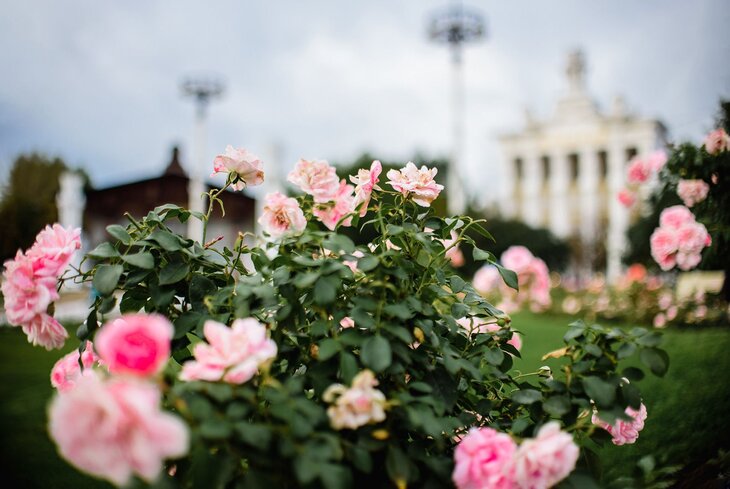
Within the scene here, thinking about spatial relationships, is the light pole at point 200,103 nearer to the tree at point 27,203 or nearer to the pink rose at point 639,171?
the tree at point 27,203

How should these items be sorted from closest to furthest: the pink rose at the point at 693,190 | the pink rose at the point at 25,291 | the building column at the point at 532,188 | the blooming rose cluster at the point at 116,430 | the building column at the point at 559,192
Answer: the blooming rose cluster at the point at 116,430
the pink rose at the point at 25,291
the pink rose at the point at 693,190
the building column at the point at 559,192
the building column at the point at 532,188

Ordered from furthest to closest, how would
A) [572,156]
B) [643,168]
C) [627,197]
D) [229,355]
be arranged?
[572,156] < [627,197] < [643,168] < [229,355]

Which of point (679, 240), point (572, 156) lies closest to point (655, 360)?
point (679, 240)

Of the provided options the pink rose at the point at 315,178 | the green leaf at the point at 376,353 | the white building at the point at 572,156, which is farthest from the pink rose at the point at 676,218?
the white building at the point at 572,156

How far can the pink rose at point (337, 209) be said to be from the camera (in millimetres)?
1338

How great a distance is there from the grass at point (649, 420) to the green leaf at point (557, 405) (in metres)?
0.52

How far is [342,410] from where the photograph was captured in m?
0.95

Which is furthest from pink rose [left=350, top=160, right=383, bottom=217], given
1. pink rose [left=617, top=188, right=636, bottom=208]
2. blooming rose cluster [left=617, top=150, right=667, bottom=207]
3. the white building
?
the white building

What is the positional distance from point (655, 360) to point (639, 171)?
2.84 m

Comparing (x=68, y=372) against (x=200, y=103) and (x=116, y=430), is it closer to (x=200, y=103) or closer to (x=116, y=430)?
(x=116, y=430)

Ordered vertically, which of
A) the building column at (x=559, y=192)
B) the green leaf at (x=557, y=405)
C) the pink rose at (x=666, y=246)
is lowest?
the building column at (x=559, y=192)

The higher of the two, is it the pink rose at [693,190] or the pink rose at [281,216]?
the pink rose at [281,216]

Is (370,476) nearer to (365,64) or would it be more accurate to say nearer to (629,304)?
(629,304)

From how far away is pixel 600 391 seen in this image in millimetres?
1108
